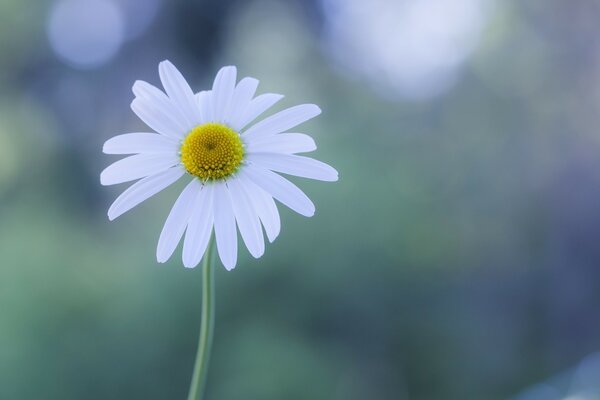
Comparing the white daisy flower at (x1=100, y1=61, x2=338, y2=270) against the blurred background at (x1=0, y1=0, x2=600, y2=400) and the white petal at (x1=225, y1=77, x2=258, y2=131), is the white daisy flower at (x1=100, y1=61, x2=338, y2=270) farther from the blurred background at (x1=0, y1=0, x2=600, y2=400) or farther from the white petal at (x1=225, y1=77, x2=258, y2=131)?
the blurred background at (x1=0, y1=0, x2=600, y2=400)

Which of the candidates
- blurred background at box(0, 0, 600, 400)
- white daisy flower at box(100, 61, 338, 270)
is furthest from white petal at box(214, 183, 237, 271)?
blurred background at box(0, 0, 600, 400)

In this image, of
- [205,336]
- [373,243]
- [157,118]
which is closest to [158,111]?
[157,118]

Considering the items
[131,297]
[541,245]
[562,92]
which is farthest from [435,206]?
[131,297]

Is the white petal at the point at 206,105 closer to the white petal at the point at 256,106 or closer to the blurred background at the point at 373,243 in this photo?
the white petal at the point at 256,106

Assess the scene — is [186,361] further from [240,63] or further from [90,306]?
[240,63]

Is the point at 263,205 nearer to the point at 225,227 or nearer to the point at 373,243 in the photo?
the point at 225,227

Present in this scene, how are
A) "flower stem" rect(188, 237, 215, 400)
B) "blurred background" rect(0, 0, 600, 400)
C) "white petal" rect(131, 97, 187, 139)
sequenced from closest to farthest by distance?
"flower stem" rect(188, 237, 215, 400)
"white petal" rect(131, 97, 187, 139)
"blurred background" rect(0, 0, 600, 400)

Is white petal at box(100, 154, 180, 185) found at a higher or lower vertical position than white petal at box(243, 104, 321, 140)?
lower
